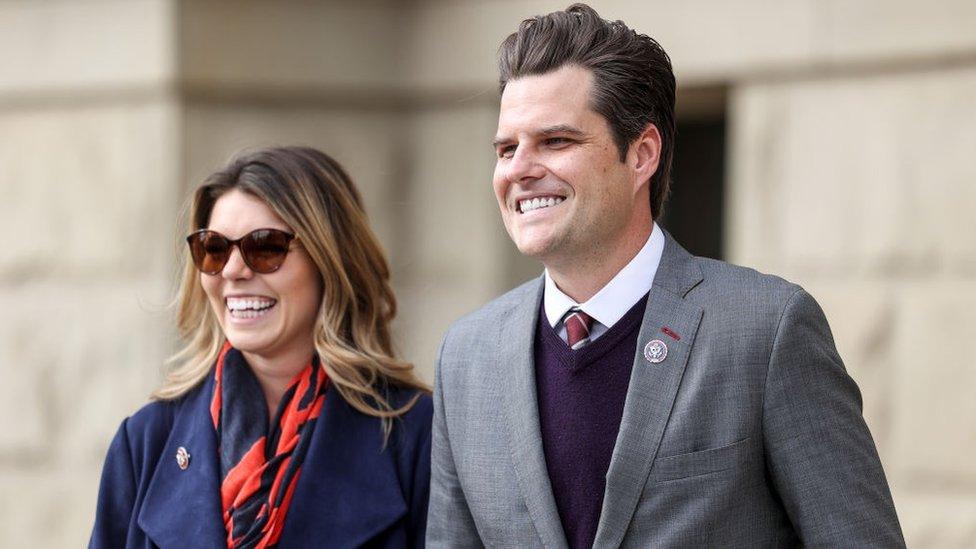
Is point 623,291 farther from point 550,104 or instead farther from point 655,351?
point 550,104

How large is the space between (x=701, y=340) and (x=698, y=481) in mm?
287

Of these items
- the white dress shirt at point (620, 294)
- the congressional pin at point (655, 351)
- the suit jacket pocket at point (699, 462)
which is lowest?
the suit jacket pocket at point (699, 462)

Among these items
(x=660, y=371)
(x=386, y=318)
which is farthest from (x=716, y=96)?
(x=660, y=371)

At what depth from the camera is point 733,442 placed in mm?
2754

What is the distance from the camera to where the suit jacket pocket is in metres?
2.75

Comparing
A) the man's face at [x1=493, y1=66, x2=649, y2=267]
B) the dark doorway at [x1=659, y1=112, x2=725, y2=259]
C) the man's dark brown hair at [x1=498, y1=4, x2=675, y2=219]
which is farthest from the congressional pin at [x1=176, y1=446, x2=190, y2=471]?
the dark doorway at [x1=659, y1=112, x2=725, y2=259]

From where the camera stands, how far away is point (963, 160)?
15.5ft

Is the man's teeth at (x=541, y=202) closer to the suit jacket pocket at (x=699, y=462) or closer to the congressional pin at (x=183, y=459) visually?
the suit jacket pocket at (x=699, y=462)

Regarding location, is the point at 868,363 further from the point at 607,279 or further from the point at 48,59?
the point at 48,59

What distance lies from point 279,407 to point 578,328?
105cm

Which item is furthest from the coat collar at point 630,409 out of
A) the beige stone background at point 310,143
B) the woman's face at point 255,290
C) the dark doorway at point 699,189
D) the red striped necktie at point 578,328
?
the dark doorway at point 699,189

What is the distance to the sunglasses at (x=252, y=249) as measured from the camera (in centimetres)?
358

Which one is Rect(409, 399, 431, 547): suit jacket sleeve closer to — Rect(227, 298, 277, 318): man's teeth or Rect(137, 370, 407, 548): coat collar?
Rect(137, 370, 407, 548): coat collar

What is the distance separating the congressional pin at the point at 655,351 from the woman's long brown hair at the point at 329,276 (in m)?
1.00
